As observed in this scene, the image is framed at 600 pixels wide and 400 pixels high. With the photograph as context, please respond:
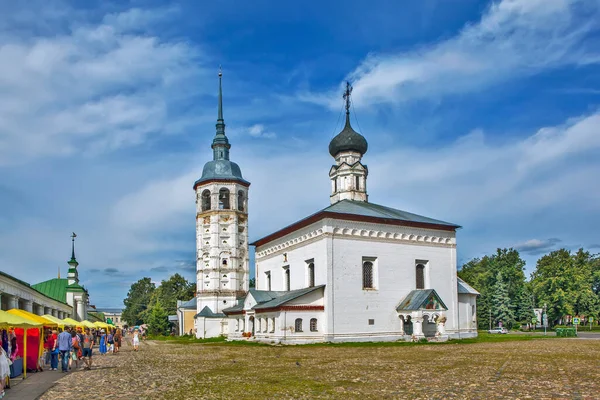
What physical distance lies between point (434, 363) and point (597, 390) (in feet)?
27.1

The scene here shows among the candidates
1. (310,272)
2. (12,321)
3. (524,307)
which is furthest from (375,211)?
(524,307)

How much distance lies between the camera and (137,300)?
138875 mm

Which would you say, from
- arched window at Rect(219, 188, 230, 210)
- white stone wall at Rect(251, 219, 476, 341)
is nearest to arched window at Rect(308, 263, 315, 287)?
white stone wall at Rect(251, 219, 476, 341)

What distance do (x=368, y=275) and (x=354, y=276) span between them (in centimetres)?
152

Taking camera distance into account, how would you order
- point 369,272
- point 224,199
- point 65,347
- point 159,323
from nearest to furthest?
1. point 65,347
2. point 369,272
3. point 224,199
4. point 159,323

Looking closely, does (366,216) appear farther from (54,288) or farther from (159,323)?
(159,323)

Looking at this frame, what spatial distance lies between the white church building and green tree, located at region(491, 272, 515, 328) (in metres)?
30.2

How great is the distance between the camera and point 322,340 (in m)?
39.3

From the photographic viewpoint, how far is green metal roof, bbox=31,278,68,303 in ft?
214

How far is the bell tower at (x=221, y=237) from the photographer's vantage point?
58906mm

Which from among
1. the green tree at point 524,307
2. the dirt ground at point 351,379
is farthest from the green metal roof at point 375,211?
the green tree at point 524,307

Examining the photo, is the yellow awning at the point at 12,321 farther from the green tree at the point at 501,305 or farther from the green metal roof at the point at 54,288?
the green tree at the point at 501,305

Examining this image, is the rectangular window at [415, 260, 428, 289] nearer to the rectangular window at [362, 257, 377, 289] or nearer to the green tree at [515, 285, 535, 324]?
the rectangular window at [362, 257, 377, 289]

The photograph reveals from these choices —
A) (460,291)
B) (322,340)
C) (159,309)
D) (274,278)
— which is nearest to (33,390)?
(322,340)
